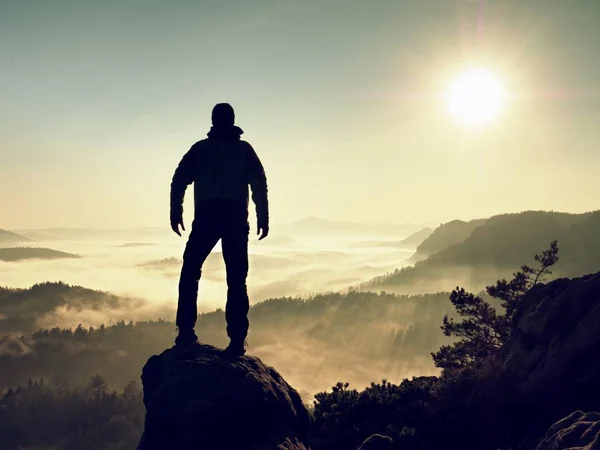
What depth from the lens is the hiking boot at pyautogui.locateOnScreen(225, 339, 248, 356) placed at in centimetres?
877

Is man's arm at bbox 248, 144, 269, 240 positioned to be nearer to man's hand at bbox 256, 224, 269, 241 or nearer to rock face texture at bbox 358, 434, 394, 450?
man's hand at bbox 256, 224, 269, 241

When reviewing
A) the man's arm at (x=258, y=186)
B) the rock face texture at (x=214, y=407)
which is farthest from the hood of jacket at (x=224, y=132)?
the rock face texture at (x=214, y=407)

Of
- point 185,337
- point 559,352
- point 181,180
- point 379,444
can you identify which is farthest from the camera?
point 559,352

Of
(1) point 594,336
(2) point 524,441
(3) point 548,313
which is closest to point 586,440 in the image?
(2) point 524,441

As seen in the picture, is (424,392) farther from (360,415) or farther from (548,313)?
(548,313)

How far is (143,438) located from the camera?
8.26 metres

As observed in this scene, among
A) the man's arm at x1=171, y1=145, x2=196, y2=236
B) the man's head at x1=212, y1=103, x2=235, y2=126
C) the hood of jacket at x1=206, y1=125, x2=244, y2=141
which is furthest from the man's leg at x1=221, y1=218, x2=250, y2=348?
the man's head at x1=212, y1=103, x2=235, y2=126

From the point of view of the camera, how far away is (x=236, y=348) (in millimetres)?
8859

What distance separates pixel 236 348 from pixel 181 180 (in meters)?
3.42

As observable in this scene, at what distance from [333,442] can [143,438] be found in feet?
30.8

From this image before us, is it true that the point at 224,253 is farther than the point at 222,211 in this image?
Yes

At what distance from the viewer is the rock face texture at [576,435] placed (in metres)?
6.94

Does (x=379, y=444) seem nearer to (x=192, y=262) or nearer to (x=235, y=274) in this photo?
(x=235, y=274)

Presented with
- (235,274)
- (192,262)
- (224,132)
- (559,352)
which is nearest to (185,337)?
(192,262)
